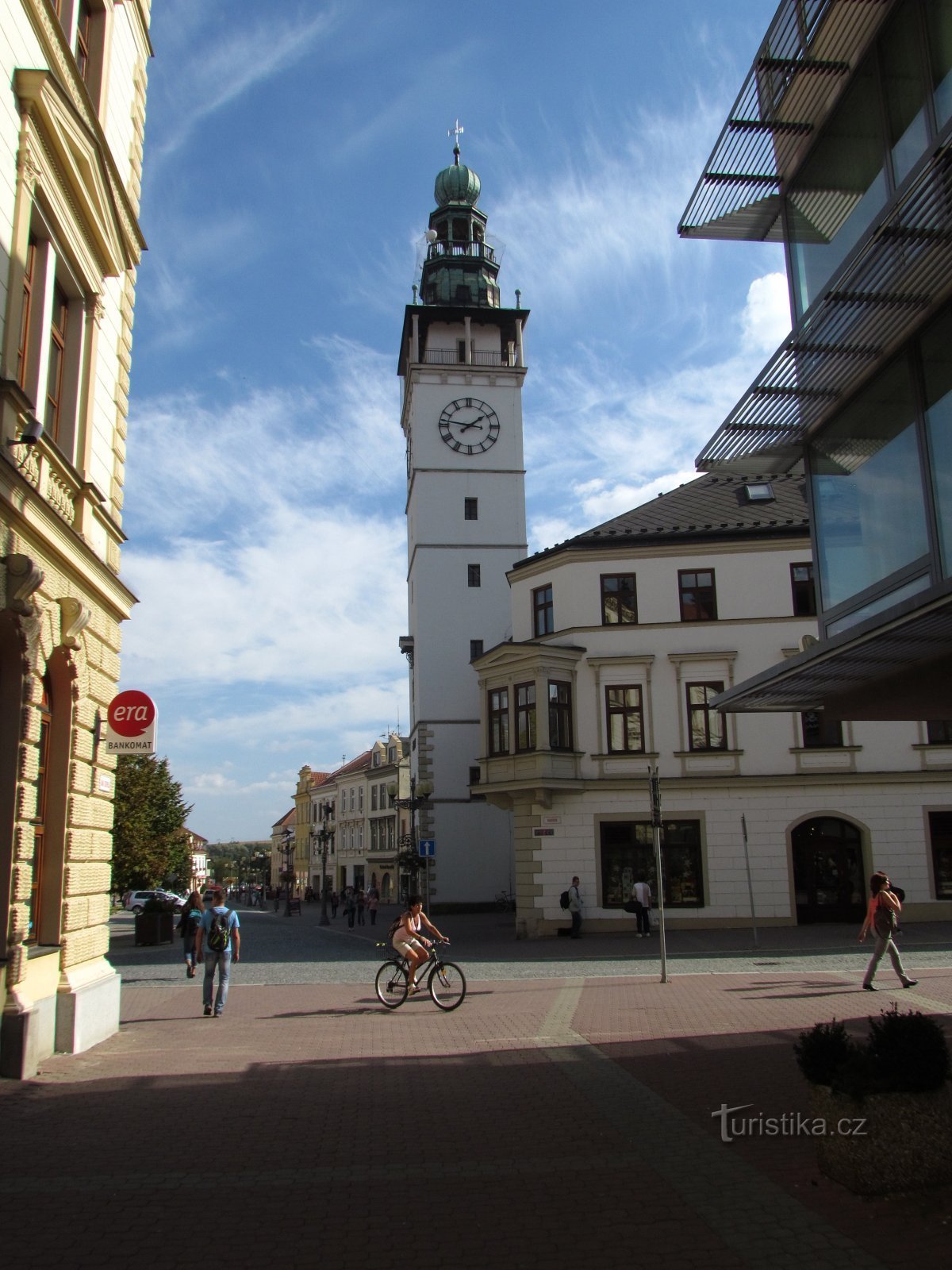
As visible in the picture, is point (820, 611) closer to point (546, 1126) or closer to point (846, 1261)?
point (546, 1126)

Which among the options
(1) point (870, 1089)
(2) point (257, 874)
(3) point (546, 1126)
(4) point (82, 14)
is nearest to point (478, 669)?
(4) point (82, 14)

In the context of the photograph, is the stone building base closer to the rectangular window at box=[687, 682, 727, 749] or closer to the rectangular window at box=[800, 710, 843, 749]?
the rectangular window at box=[687, 682, 727, 749]

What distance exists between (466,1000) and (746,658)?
16.2 metres

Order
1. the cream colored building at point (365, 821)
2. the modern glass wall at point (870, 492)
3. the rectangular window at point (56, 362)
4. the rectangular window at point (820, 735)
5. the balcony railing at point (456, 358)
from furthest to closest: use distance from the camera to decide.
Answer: the cream colored building at point (365, 821) < the balcony railing at point (456, 358) < the rectangular window at point (820, 735) < the rectangular window at point (56, 362) < the modern glass wall at point (870, 492)

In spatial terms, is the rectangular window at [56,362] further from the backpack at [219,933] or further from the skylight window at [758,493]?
the skylight window at [758,493]

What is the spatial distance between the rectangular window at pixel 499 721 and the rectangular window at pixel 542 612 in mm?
2279

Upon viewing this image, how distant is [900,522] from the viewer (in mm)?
10055

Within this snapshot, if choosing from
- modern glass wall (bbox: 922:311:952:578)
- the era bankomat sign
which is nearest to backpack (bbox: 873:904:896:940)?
modern glass wall (bbox: 922:311:952:578)

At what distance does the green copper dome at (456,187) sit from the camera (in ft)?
196

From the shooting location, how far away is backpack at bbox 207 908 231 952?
14.7 metres

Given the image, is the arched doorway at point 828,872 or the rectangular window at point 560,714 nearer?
the arched doorway at point 828,872

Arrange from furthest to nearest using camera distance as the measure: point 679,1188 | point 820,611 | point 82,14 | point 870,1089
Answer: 1. point 82,14
2. point 820,611
3. point 679,1188
4. point 870,1089

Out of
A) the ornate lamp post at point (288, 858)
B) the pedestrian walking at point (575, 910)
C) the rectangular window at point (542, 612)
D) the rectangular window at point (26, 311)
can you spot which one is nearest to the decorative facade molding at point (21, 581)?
the rectangular window at point (26, 311)

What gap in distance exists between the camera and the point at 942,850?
28281 mm
